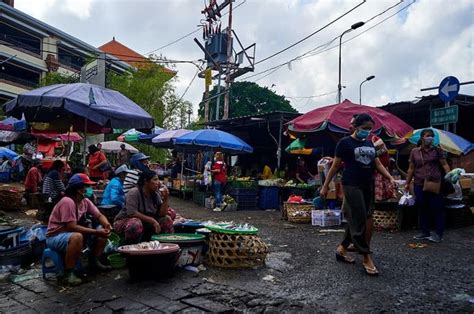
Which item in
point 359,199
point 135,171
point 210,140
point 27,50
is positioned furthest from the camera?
point 27,50

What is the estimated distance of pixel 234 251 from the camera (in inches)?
193

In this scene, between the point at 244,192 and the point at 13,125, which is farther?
the point at 244,192

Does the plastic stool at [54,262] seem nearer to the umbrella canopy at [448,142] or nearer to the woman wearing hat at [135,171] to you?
the woman wearing hat at [135,171]

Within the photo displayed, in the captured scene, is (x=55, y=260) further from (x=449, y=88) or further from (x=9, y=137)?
(x=9, y=137)

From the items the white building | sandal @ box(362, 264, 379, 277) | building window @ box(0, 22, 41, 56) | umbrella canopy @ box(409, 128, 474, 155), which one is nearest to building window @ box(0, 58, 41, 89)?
the white building

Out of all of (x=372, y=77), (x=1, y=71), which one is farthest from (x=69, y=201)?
(x=1, y=71)

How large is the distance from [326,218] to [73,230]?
18.2 ft

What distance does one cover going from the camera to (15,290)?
172 inches

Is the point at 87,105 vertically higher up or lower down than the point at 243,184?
higher up

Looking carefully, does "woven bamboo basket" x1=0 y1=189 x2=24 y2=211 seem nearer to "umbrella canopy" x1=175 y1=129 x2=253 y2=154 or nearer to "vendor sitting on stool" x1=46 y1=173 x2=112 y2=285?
"umbrella canopy" x1=175 y1=129 x2=253 y2=154

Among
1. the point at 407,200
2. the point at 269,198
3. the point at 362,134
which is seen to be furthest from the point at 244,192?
the point at 362,134

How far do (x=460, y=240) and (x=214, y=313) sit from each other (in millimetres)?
5319

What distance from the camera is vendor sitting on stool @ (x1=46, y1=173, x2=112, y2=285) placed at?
437cm

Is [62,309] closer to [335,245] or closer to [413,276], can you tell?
[413,276]
